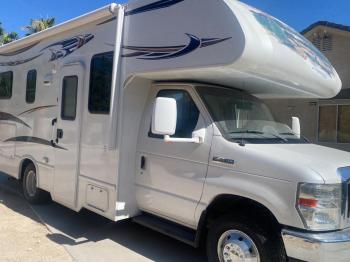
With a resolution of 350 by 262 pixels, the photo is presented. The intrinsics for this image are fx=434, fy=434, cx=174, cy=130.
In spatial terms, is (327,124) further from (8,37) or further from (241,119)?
(8,37)

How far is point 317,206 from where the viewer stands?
3.84 meters

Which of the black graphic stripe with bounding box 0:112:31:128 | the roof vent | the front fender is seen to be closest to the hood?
the front fender

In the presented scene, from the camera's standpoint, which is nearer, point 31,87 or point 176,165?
point 176,165

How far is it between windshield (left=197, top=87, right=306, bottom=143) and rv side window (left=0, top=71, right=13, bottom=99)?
4.83 m

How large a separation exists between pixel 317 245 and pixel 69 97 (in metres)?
4.11

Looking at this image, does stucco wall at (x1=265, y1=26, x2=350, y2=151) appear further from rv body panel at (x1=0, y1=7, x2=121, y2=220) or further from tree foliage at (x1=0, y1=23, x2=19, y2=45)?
tree foliage at (x1=0, y1=23, x2=19, y2=45)

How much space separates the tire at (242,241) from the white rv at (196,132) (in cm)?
1

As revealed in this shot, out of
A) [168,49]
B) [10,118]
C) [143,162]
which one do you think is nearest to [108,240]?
[143,162]

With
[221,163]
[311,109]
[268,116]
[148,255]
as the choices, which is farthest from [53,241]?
[311,109]

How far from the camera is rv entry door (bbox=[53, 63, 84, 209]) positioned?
610cm

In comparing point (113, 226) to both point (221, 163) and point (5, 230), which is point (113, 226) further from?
point (221, 163)

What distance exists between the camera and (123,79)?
536 centimetres

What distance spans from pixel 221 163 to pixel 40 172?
3713mm

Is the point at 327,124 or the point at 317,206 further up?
the point at 327,124
